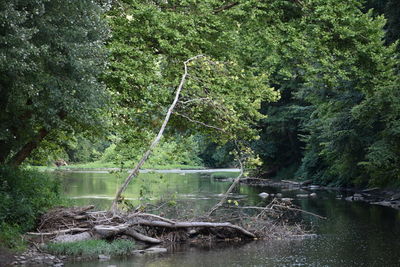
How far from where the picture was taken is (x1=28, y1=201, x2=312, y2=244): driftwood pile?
1585 centimetres

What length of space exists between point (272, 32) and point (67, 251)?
11.7 meters

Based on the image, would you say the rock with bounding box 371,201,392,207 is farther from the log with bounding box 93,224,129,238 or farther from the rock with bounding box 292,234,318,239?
the log with bounding box 93,224,129,238

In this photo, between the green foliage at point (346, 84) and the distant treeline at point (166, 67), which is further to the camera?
the green foliage at point (346, 84)

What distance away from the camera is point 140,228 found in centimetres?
1716

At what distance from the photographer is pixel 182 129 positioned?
70.3 feet

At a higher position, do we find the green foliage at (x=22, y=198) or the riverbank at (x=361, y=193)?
the green foliage at (x=22, y=198)

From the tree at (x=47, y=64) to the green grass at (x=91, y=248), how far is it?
10.5 feet

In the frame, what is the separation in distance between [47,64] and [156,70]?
5.81 m

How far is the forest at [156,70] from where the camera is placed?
46.2 feet

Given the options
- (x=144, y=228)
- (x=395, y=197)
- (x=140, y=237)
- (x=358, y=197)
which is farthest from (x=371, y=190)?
(x=140, y=237)

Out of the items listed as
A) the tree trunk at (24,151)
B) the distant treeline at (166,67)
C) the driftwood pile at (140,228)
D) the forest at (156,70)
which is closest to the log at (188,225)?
the driftwood pile at (140,228)

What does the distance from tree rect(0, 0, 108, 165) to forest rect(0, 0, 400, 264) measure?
0.11 ft

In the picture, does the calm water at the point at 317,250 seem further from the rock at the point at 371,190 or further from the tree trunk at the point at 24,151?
the rock at the point at 371,190

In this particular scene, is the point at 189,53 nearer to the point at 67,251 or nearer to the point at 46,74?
the point at 46,74
